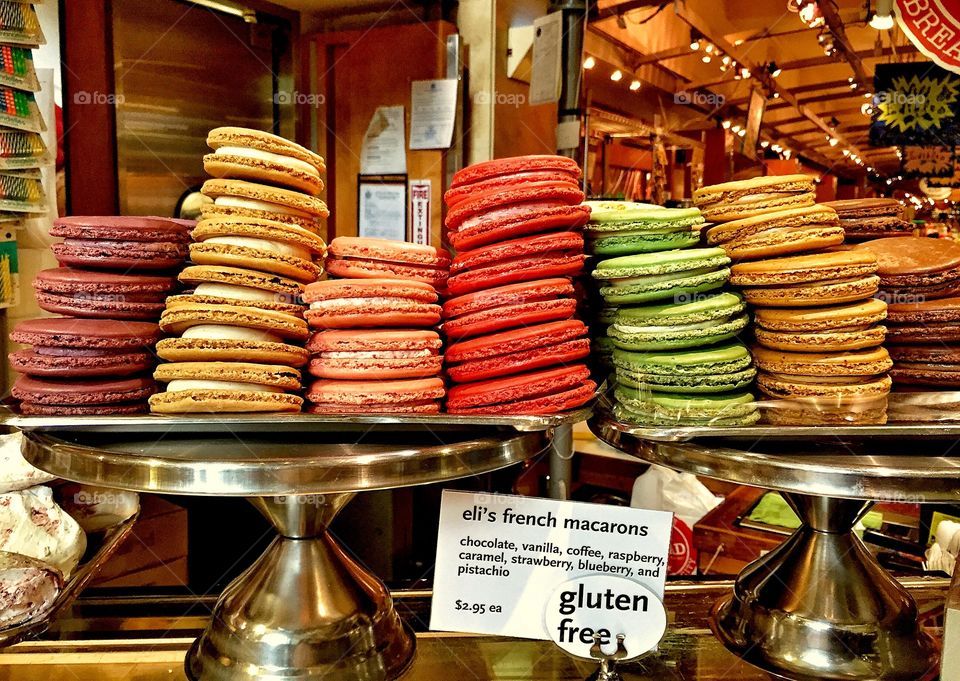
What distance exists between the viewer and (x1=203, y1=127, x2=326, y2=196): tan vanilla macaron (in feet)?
4.73

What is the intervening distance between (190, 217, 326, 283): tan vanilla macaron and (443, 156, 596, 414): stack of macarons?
1.07 feet

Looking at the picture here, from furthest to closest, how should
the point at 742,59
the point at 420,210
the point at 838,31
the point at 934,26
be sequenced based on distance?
the point at 742,59 < the point at 838,31 < the point at 420,210 < the point at 934,26

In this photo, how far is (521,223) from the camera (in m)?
1.45

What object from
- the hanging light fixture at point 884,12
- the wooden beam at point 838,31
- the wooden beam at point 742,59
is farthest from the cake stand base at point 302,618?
the wooden beam at point 838,31

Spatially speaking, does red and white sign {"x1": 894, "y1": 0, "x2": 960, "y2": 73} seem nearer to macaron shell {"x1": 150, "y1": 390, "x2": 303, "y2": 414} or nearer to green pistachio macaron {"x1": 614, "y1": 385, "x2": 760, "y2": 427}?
green pistachio macaron {"x1": 614, "y1": 385, "x2": 760, "y2": 427}

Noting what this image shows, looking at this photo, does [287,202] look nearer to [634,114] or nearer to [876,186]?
[634,114]

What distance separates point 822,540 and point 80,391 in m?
1.46

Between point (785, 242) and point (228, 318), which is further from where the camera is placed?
point (785, 242)

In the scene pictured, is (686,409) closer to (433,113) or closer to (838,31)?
(433,113)

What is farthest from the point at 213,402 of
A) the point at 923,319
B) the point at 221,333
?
the point at 923,319

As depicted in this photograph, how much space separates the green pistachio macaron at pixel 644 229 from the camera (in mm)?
1499

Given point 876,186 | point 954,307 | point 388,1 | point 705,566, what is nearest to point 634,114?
point 388,1

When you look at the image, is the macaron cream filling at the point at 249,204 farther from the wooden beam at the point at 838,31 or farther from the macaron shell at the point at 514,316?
the wooden beam at the point at 838,31

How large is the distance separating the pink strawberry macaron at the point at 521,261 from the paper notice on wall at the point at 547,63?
1514mm
